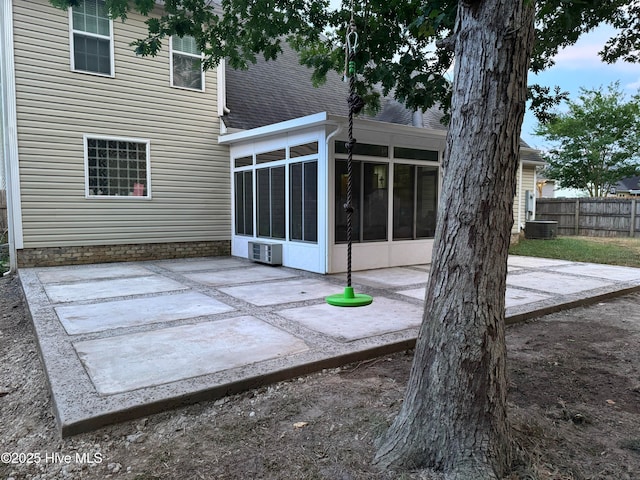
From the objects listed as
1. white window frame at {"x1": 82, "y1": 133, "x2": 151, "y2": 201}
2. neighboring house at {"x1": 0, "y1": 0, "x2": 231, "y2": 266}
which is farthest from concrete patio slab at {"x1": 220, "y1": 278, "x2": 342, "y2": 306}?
white window frame at {"x1": 82, "y1": 133, "x2": 151, "y2": 201}

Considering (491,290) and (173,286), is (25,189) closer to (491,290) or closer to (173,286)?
(173,286)

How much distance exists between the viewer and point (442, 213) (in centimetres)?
216

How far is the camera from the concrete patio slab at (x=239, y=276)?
24.2ft

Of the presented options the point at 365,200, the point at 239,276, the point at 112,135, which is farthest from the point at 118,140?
the point at 365,200

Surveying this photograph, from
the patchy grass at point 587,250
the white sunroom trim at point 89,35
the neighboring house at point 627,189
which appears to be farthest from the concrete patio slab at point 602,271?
the neighboring house at point 627,189

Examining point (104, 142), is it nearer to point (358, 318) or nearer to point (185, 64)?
point (185, 64)

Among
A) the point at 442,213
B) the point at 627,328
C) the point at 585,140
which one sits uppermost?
the point at 585,140

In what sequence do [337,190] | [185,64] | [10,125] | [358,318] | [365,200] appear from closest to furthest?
1. [358,318]
2. [337,190]
3. [10,125]
4. [365,200]
5. [185,64]

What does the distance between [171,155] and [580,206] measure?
15.6 meters

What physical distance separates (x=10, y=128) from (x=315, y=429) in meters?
8.88

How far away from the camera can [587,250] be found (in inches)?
485

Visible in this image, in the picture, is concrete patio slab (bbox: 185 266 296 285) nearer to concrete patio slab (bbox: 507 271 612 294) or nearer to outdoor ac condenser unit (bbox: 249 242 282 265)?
outdoor ac condenser unit (bbox: 249 242 282 265)

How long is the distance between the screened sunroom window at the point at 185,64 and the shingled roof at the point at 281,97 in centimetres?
106

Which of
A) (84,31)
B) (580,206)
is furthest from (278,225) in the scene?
(580,206)
